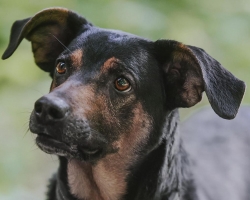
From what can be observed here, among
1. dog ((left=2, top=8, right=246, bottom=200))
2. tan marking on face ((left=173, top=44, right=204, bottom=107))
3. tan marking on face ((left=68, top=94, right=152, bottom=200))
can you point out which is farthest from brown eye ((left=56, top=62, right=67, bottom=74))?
tan marking on face ((left=173, top=44, right=204, bottom=107))

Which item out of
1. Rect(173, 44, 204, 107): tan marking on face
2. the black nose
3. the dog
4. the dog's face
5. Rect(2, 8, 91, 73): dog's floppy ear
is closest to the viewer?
the black nose

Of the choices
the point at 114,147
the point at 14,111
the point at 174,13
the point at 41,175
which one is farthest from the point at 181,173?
the point at 174,13

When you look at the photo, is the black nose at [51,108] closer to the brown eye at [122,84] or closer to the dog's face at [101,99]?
the dog's face at [101,99]

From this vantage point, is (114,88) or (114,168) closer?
(114,88)

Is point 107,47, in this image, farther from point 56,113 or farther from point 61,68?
point 56,113

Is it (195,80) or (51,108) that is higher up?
(195,80)

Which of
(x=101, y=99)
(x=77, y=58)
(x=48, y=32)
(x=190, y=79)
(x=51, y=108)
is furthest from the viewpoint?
(x=48, y=32)

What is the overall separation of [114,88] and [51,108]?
49cm

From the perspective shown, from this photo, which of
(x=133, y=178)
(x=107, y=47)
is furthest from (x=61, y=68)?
(x=133, y=178)

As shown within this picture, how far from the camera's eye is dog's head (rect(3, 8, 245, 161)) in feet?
10.0

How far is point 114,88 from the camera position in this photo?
3279 mm

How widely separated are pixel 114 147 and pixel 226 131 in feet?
5.66

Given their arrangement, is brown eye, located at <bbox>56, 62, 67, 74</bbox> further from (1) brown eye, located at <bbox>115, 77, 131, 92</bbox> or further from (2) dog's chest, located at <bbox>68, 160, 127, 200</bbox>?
(2) dog's chest, located at <bbox>68, 160, 127, 200</bbox>

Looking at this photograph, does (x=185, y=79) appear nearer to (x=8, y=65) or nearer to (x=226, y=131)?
(x=226, y=131)
